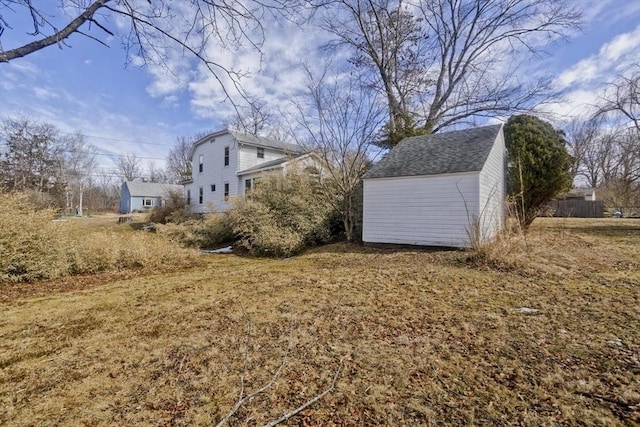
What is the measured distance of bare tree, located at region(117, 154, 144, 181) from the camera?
4409 centimetres

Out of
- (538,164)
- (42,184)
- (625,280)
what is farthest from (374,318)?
(42,184)

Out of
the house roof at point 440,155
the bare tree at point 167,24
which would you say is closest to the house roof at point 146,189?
the house roof at point 440,155

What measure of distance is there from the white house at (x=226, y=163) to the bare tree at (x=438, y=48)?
6663 millimetres

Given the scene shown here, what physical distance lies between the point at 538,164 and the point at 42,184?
1529 inches

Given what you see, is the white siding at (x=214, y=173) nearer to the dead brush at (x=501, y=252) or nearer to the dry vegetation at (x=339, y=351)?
the dry vegetation at (x=339, y=351)

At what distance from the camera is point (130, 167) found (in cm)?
4475

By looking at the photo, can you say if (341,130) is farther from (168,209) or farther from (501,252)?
(168,209)

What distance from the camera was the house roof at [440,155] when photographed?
8.23 meters

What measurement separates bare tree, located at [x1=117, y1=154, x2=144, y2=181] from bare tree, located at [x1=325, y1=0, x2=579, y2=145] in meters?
41.9

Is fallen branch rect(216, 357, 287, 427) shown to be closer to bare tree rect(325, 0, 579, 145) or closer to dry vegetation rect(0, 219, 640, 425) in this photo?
dry vegetation rect(0, 219, 640, 425)

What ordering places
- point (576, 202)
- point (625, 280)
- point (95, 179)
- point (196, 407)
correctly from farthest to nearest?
point (95, 179) → point (576, 202) → point (625, 280) → point (196, 407)

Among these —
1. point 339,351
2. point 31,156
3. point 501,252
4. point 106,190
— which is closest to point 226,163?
point 501,252

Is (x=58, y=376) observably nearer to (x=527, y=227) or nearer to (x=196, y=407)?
(x=196, y=407)

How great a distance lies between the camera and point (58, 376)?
7.89 feet
